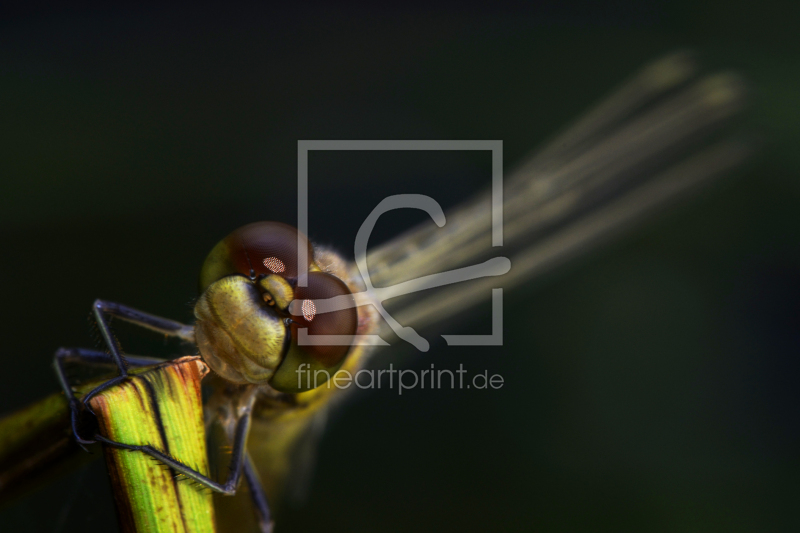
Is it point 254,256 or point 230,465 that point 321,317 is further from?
point 230,465

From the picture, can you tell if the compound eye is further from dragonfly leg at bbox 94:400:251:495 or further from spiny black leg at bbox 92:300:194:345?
dragonfly leg at bbox 94:400:251:495

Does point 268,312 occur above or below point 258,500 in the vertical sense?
above

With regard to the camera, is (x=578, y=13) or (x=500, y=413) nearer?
(x=500, y=413)

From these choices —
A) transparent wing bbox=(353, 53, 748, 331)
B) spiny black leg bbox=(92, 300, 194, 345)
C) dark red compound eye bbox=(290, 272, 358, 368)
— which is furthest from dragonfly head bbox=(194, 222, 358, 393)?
transparent wing bbox=(353, 53, 748, 331)

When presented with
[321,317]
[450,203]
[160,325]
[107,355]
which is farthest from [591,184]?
[107,355]

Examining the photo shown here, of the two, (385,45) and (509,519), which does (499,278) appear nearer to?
(509,519)

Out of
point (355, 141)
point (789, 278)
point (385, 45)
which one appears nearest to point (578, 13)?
point (385, 45)
